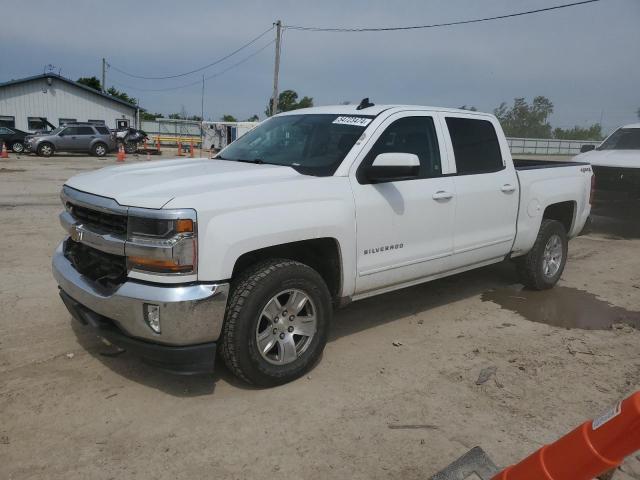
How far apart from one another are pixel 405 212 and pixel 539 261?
244cm

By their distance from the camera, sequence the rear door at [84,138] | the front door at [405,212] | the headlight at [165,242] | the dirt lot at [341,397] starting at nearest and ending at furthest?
1. the dirt lot at [341,397]
2. the headlight at [165,242]
3. the front door at [405,212]
4. the rear door at [84,138]

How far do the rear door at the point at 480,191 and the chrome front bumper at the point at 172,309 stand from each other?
2.42m

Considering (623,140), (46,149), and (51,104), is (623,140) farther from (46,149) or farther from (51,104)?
(51,104)

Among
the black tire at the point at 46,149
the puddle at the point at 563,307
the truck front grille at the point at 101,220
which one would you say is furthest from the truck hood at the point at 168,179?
the black tire at the point at 46,149

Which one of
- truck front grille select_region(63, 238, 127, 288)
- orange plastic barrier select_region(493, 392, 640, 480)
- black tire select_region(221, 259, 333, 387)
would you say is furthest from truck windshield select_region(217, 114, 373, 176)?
orange plastic barrier select_region(493, 392, 640, 480)

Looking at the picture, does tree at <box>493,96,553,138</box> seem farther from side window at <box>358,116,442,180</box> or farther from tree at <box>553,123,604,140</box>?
side window at <box>358,116,442,180</box>

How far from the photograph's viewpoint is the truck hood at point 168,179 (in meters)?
3.04

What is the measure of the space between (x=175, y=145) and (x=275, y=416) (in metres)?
40.4

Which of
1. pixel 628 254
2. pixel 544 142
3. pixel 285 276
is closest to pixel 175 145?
pixel 544 142

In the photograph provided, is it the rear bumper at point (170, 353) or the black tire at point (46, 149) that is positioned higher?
the rear bumper at point (170, 353)

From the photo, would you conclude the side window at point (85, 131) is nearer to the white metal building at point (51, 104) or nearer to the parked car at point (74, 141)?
the parked car at point (74, 141)

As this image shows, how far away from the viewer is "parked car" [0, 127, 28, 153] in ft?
84.3

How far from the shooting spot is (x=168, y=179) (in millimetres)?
3373

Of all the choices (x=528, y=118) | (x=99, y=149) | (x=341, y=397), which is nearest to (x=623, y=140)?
(x=341, y=397)
